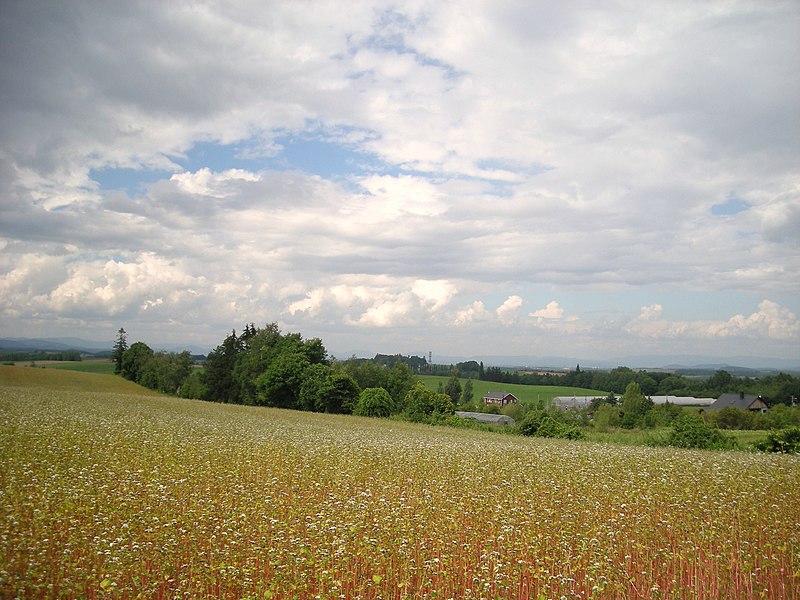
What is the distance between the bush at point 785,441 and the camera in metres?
26.0

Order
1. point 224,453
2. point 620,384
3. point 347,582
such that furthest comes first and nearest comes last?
point 620,384 → point 224,453 → point 347,582

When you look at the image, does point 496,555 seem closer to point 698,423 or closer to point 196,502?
point 196,502

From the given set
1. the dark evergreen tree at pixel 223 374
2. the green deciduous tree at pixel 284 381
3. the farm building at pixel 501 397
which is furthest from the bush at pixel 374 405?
the farm building at pixel 501 397

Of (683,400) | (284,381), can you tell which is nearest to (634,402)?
(683,400)

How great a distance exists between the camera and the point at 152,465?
12.8m

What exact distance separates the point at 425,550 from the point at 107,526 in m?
5.01

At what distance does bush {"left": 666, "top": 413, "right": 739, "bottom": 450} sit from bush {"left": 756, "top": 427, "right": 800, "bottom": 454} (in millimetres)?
1993

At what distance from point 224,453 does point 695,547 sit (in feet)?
40.4

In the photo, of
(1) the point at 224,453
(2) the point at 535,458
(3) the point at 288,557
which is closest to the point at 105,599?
(3) the point at 288,557

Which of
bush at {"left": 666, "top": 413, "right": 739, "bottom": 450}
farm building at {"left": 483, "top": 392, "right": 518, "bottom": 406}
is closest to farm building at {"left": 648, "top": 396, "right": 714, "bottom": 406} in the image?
farm building at {"left": 483, "top": 392, "right": 518, "bottom": 406}

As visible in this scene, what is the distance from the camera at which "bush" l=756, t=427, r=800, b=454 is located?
2605 centimetres

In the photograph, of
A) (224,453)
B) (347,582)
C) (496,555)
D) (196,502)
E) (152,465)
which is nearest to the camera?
(347,582)

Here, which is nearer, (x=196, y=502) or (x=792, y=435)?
(x=196, y=502)

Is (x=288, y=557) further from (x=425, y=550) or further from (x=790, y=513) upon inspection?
(x=790, y=513)
